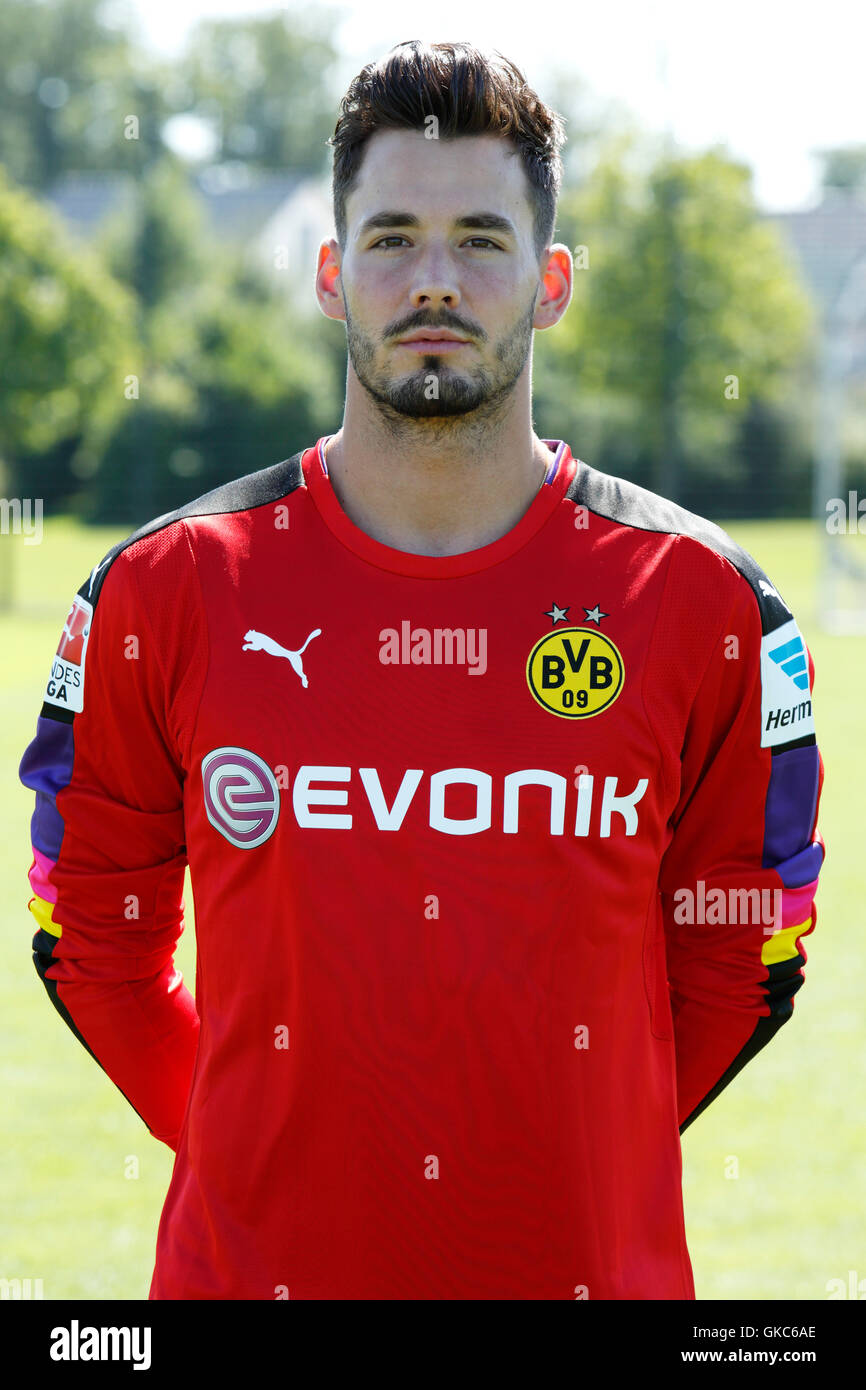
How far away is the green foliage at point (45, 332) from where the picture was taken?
20.2 m

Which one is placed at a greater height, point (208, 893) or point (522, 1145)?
point (208, 893)

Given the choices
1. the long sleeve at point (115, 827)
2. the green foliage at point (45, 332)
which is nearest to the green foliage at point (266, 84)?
the green foliage at point (45, 332)

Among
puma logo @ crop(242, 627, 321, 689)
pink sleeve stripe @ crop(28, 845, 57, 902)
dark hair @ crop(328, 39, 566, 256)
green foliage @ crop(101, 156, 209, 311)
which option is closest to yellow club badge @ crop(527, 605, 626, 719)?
puma logo @ crop(242, 627, 321, 689)

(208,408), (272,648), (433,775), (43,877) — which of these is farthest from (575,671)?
(208,408)

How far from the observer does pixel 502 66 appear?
6.00 ft

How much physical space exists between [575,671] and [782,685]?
291 millimetres

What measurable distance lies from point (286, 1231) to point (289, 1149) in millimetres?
95

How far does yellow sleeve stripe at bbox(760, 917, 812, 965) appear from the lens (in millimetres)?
A: 1939

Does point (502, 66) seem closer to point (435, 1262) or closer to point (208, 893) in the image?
A: point (208, 893)

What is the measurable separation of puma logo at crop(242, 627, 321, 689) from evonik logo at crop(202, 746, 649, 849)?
115mm

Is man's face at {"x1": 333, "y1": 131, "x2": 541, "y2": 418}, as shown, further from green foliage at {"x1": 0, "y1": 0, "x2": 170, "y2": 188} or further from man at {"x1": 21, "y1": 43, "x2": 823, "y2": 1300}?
green foliage at {"x1": 0, "y1": 0, "x2": 170, "y2": 188}

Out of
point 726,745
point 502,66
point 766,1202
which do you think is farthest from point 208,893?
point 766,1202

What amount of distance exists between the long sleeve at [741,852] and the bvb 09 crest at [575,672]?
125mm

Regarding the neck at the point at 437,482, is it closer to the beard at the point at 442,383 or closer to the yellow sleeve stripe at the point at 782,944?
the beard at the point at 442,383
